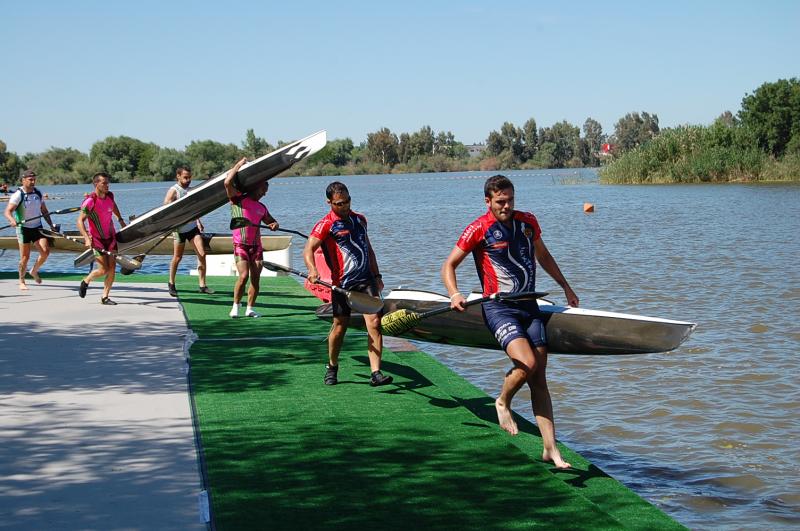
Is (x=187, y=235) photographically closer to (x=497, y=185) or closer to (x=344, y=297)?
(x=344, y=297)

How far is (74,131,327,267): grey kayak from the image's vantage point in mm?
12625

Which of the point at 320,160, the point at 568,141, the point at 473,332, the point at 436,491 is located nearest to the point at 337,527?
the point at 436,491

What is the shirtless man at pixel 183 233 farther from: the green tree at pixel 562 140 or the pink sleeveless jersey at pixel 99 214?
the green tree at pixel 562 140

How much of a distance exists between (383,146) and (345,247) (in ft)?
530

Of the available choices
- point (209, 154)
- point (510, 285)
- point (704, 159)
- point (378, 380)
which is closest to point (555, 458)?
point (510, 285)

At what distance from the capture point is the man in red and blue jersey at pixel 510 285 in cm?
623

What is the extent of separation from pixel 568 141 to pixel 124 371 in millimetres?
169110

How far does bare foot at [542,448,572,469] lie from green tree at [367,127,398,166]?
160847 millimetres

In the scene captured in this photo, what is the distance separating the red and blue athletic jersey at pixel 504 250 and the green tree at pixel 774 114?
215ft

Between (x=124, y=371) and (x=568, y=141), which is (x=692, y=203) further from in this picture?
(x=568, y=141)

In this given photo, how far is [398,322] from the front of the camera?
8.27 metres

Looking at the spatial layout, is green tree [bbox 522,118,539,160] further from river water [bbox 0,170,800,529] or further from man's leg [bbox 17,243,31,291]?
man's leg [bbox 17,243,31,291]

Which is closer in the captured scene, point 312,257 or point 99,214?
point 312,257

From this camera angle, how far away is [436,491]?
567cm
